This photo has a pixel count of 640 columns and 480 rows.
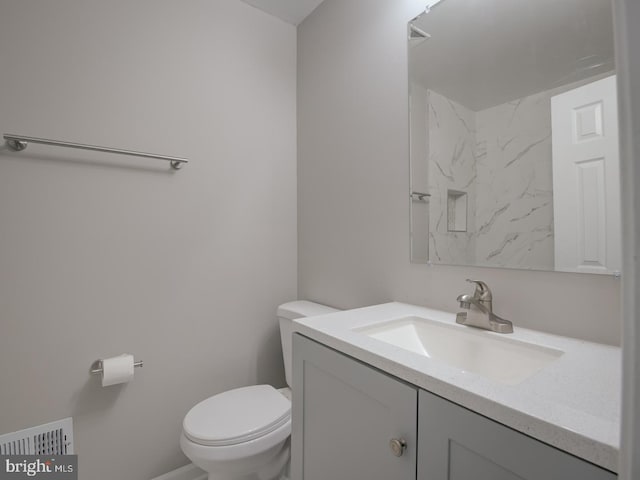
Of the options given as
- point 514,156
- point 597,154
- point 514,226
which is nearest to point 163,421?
point 514,226

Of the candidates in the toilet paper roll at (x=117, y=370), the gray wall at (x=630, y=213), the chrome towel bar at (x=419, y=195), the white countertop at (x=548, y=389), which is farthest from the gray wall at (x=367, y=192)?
the toilet paper roll at (x=117, y=370)

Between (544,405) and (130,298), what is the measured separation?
1461mm

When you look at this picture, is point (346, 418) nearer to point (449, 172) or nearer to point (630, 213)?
point (630, 213)

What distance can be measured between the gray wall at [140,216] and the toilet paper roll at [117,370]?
0.07m

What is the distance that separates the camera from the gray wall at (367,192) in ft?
3.03

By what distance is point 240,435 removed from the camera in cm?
115

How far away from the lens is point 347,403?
791 millimetres

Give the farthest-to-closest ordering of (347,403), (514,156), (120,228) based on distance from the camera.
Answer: (120,228), (514,156), (347,403)

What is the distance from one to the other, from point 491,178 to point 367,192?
1.75 feet

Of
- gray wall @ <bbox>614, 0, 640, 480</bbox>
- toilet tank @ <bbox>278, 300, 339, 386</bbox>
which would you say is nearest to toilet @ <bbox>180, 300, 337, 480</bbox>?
toilet tank @ <bbox>278, 300, 339, 386</bbox>

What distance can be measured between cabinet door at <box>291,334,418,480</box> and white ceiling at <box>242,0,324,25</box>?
1.71m

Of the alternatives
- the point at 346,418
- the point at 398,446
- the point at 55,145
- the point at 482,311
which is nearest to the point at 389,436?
the point at 398,446

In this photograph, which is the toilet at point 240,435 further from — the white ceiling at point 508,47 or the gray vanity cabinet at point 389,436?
the white ceiling at point 508,47

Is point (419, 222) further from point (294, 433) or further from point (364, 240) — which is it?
point (294, 433)
